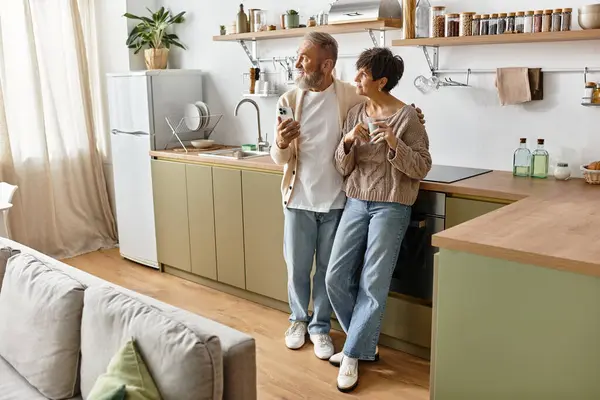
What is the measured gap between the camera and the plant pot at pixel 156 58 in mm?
4625

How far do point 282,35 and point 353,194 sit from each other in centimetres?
144

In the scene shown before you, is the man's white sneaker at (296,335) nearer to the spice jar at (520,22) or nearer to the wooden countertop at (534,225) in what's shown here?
the wooden countertop at (534,225)

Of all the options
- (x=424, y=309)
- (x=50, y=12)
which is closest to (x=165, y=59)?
(x=50, y=12)

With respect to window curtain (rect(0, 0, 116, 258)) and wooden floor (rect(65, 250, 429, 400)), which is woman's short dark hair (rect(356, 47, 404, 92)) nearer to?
wooden floor (rect(65, 250, 429, 400))

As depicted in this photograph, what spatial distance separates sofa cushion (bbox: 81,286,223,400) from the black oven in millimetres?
1540

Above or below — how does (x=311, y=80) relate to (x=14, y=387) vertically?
above

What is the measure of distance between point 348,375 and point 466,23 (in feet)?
5.66

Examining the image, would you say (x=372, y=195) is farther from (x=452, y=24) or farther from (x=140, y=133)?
(x=140, y=133)

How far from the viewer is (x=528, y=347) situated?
1.88 metres

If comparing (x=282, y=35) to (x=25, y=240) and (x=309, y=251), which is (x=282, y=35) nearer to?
(x=309, y=251)

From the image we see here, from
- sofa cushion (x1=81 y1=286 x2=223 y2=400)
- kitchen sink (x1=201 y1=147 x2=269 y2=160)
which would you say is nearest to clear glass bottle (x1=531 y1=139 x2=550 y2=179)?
kitchen sink (x1=201 y1=147 x2=269 y2=160)

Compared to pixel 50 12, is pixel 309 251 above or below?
below

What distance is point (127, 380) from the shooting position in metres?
1.61

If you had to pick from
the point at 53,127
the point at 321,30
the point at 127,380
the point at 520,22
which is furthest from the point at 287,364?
the point at 53,127
